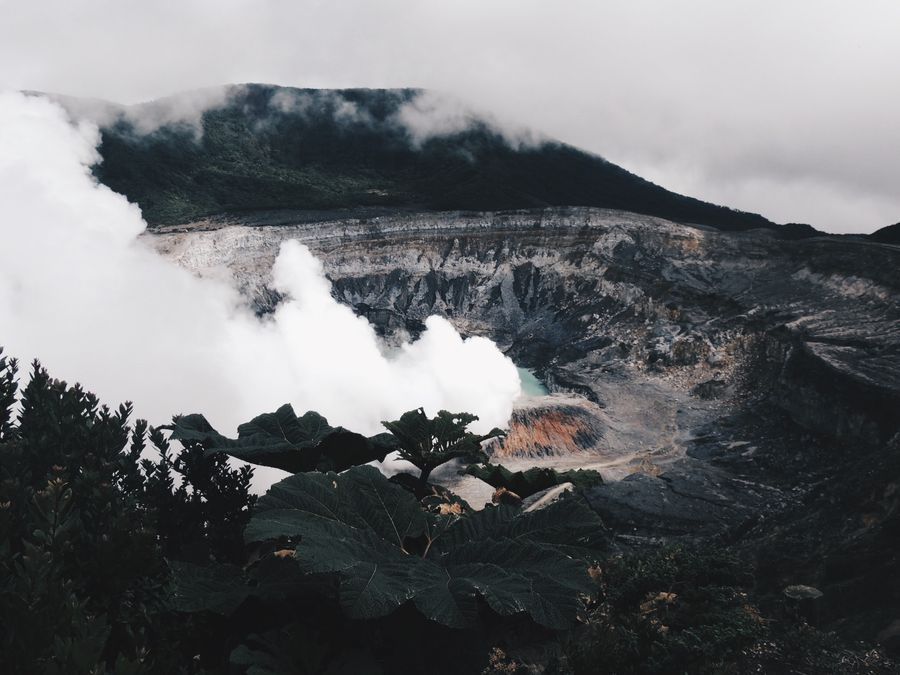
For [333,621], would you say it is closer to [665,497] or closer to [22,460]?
[22,460]

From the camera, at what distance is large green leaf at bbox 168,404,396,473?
7.48 meters

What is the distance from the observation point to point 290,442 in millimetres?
7930

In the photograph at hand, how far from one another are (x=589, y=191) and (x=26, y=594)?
87.7 metres

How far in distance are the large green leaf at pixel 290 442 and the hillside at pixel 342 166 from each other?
58.7m

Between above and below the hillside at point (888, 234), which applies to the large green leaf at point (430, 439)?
below

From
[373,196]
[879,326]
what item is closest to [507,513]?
[879,326]

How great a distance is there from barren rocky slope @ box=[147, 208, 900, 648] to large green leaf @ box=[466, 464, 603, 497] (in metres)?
4.74

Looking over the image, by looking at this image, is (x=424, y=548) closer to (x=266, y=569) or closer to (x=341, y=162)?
(x=266, y=569)

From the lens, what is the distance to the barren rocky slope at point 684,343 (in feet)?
61.2

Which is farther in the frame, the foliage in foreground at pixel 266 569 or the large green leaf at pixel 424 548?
the large green leaf at pixel 424 548

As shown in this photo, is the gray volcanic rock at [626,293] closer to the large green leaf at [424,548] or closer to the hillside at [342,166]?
the hillside at [342,166]

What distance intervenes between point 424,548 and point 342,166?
8688 cm

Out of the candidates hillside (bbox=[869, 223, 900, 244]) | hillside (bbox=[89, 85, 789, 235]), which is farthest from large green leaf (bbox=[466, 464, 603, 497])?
hillside (bbox=[89, 85, 789, 235])

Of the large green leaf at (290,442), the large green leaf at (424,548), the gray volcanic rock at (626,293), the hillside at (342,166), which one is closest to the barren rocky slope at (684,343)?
the gray volcanic rock at (626,293)
